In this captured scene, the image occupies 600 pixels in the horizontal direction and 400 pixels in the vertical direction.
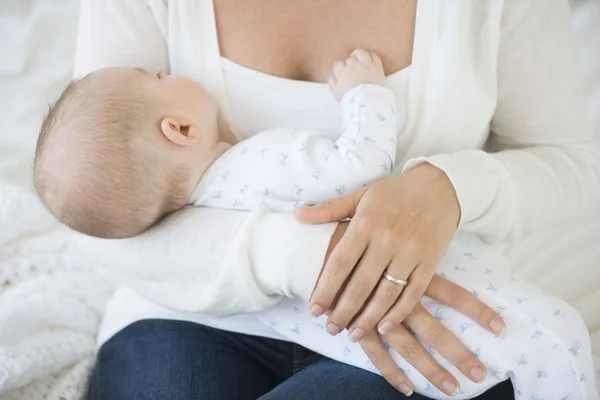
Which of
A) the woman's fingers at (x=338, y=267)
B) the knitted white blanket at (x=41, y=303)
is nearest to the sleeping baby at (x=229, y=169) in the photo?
the woman's fingers at (x=338, y=267)

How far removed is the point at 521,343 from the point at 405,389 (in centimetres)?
16

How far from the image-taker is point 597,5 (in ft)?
4.41

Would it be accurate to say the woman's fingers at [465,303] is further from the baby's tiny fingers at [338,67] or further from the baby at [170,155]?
the baby's tiny fingers at [338,67]

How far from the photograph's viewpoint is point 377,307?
79cm

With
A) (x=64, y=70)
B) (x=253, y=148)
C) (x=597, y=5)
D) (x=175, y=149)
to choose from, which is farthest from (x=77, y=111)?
(x=597, y=5)

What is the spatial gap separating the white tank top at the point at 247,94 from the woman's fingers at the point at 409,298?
0.80ft

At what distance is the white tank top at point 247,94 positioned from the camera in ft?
3.17

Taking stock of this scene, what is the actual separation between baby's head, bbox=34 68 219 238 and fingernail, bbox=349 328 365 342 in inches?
12.9

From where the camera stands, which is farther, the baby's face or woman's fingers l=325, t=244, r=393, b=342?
the baby's face

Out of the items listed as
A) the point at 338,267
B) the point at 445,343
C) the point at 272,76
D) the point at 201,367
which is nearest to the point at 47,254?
the point at 201,367

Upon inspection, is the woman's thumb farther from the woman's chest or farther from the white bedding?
the white bedding

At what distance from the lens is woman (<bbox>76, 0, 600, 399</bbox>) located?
80 centimetres

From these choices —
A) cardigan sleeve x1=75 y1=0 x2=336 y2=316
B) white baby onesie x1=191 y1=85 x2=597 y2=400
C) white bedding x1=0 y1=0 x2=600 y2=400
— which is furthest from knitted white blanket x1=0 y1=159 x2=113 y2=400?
white baby onesie x1=191 y1=85 x2=597 y2=400

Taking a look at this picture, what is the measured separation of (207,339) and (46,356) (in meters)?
0.27
